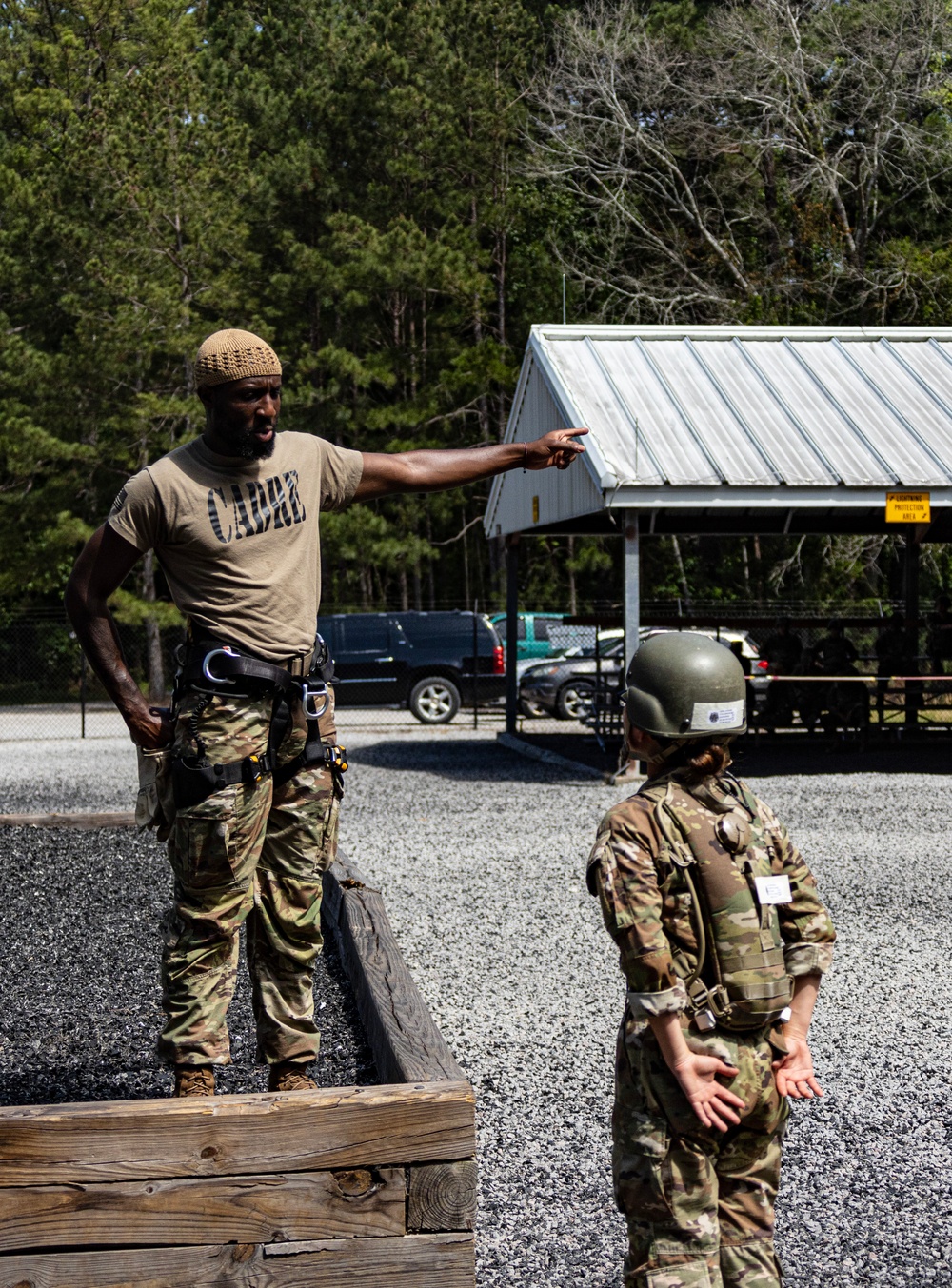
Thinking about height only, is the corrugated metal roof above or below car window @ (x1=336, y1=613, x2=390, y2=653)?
above

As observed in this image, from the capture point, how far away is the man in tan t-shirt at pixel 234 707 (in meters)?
3.65

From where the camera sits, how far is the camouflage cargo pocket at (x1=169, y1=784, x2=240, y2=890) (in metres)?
3.61

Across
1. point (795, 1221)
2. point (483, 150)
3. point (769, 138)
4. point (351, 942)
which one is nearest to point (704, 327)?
point (351, 942)

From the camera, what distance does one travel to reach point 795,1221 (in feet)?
13.0

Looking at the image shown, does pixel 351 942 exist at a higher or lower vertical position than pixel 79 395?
lower

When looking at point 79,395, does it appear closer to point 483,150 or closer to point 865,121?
→ point 483,150

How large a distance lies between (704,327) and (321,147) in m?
20.7

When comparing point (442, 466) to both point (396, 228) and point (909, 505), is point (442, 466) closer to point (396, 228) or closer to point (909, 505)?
point (909, 505)

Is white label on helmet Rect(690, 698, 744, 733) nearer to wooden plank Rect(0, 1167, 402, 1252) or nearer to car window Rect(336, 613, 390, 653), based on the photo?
wooden plank Rect(0, 1167, 402, 1252)

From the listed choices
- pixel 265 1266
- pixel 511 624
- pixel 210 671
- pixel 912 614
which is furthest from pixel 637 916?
pixel 912 614

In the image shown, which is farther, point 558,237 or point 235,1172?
point 558,237

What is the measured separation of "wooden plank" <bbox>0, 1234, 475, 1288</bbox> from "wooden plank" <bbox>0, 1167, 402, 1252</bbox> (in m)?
0.02

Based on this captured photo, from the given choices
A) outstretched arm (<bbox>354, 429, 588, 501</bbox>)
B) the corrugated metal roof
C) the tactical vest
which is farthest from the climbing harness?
the corrugated metal roof

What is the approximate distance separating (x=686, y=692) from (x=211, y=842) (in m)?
1.38
